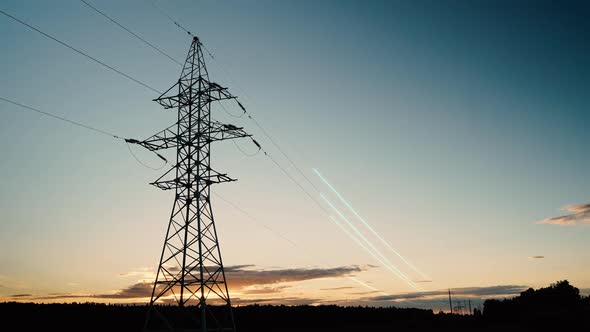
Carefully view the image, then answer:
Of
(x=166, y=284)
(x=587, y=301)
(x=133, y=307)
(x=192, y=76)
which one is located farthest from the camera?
(x=587, y=301)

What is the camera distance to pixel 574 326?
71.0 m

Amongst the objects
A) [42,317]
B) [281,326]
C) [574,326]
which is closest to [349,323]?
[281,326]

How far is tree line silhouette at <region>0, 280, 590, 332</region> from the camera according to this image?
4616 centimetres

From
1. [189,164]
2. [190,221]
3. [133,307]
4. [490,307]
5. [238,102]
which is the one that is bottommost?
[490,307]

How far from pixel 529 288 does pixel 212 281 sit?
144771mm

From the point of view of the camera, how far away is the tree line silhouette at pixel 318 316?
151 ft

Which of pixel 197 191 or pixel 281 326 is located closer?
pixel 197 191

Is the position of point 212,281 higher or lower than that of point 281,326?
higher

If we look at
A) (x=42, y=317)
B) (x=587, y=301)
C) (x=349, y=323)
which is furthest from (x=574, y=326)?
(x=42, y=317)

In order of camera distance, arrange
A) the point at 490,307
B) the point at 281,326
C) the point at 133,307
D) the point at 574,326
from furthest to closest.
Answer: the point at 490,307, the point at 281,326, the point at 574,326, the point at 133,307

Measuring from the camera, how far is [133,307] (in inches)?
2144

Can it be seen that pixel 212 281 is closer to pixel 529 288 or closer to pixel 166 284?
pixel 166 284

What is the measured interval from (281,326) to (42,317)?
41621 millimetres

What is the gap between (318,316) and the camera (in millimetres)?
91500
